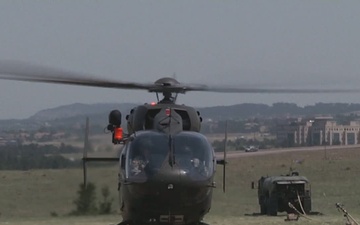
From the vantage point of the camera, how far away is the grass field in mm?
28172

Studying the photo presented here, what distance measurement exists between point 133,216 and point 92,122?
5.07m

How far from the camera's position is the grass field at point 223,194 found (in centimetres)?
2817

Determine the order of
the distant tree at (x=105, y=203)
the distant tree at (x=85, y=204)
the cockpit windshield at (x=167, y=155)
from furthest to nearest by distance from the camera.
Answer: the distant tree at (x=85, y=204) < the distant tree at (x=105, y=203) < the cockpit windshield at (x=167, y=155)

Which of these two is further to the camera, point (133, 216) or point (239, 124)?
point (239, 124)

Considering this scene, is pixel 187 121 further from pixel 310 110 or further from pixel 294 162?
pixel 310 110

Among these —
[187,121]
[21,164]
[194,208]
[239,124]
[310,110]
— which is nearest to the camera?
[194,208]

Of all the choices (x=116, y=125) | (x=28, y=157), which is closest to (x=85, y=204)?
(x=28, y=157)

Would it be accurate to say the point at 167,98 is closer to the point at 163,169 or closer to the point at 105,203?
the point at 163,169

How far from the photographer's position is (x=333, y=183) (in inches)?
2231

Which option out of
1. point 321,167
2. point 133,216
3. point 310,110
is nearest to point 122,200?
point 133,216

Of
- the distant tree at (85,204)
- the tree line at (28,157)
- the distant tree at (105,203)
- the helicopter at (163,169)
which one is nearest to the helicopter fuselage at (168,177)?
the helicopter at (163,169)

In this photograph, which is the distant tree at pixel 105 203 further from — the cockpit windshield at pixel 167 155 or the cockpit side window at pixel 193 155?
the cockpit side window at pixel 193 155

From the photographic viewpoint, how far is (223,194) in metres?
43.5

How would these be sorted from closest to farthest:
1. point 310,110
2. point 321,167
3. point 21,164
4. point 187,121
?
point 187,121 < point 21,164 < point 321,167 < point 310,110
